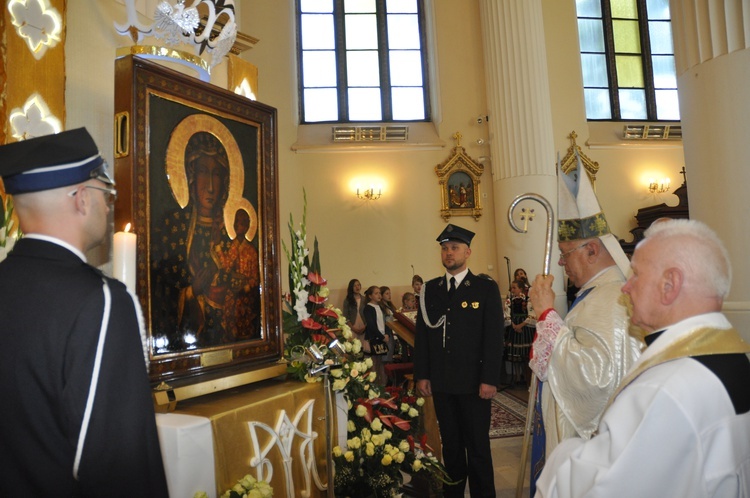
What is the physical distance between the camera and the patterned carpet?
250 inches

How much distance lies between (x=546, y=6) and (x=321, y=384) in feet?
40.4

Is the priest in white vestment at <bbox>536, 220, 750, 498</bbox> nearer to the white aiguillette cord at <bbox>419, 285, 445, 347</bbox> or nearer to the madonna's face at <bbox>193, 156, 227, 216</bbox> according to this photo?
the madonna's face at <bbox>193, 156, 227, 216</bbox>

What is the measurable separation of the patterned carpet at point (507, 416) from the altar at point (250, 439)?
332 centimetres

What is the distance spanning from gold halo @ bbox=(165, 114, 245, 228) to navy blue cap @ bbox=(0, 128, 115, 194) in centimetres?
123

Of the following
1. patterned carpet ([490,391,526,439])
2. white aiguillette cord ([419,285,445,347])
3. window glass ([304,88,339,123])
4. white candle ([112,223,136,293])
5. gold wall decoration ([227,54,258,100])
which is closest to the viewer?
white candle ([112,223,136,293])

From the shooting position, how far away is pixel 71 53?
285cm

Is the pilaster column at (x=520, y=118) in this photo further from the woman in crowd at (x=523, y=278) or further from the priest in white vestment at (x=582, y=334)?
the priest in white vestment at (x=582, y=334)

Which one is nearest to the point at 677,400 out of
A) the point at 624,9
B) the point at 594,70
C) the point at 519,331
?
the point at 519,331

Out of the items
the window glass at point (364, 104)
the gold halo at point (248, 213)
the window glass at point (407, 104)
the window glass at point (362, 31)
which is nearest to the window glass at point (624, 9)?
the window glass at point (407, 104)

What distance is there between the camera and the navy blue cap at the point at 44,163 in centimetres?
153

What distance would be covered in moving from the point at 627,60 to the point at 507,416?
10146 mm

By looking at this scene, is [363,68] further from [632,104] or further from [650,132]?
[650,132]

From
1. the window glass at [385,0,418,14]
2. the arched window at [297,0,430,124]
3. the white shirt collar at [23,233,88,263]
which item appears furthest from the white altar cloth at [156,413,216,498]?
the window glass at [385,0,418,14]

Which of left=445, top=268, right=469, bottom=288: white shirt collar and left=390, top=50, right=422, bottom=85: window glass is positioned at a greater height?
left=390, top=50, right=422, bottom=85: window glass
